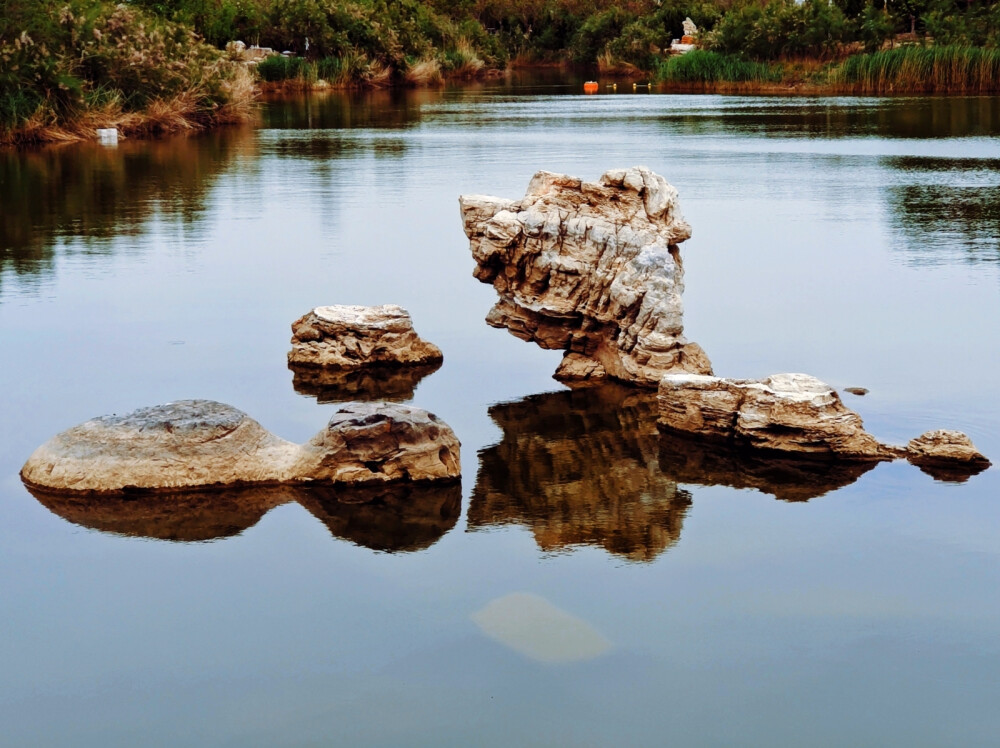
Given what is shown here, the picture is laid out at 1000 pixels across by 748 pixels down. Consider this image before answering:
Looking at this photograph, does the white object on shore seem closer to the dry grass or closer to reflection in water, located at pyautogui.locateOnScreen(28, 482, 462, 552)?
reflection in water, located at pyautogui.locateOnScreen(28, 482, 462, 552)

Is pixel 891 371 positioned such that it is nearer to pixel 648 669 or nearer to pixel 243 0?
pixel 648 669

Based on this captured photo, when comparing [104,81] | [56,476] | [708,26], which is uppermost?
[708,26]

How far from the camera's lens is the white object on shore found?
1142 inches

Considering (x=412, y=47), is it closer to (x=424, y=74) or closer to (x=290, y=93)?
(x=424, y=74)

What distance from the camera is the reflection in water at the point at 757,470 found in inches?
317

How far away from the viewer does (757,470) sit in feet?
27.3

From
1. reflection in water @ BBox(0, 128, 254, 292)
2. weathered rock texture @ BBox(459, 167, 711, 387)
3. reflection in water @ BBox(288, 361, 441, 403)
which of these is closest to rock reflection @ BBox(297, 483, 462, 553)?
reflection in water @ BBox(288, 361, 441, 403)

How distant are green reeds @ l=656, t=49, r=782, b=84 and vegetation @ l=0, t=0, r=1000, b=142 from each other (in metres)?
0.05

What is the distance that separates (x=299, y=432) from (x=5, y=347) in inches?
146

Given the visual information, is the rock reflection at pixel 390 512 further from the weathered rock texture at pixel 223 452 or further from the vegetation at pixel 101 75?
the vegetation at pixel 101 75

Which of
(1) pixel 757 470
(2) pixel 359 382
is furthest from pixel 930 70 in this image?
(1) pixel 757 470

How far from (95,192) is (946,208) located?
12451 mm

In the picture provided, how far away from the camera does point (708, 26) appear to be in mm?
62375

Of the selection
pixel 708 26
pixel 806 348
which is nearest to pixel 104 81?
pixel 806 348
